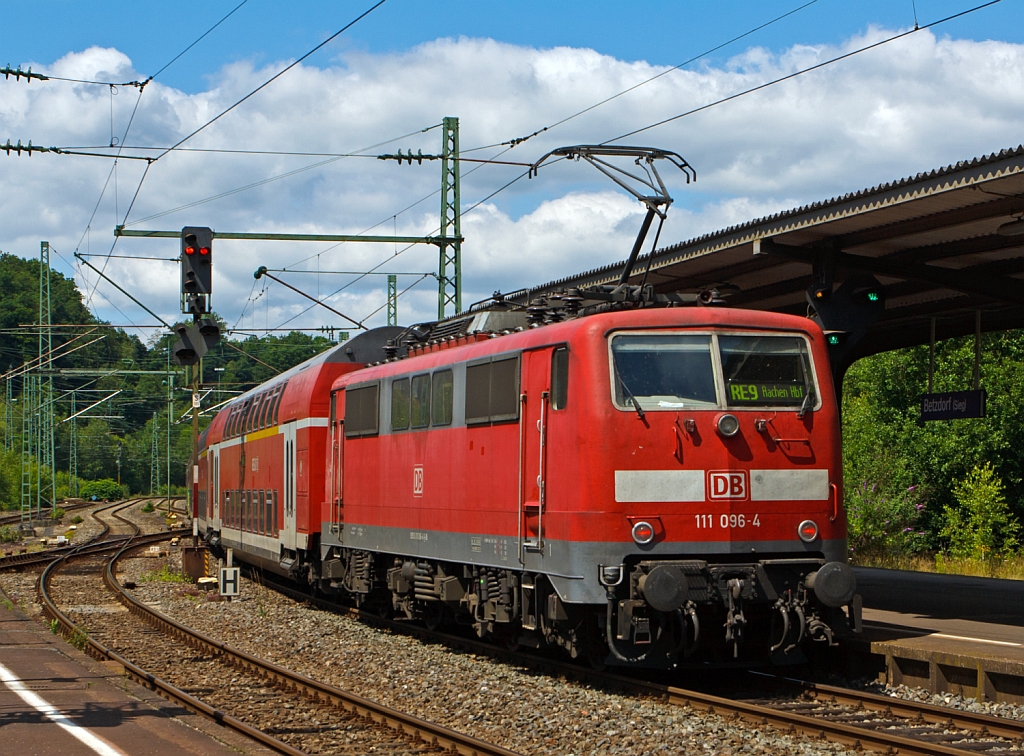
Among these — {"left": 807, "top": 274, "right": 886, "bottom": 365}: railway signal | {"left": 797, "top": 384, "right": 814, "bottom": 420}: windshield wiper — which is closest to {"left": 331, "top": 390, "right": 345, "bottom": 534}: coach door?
{"left": 807, "top": 274, "right": 886, "bottom": 365}: railway signal

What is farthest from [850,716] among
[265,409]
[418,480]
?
[265,409]

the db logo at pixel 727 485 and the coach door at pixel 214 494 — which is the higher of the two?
the db logo at pixel 727 485

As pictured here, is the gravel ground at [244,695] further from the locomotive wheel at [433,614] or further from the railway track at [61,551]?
the railway track at [61,551]

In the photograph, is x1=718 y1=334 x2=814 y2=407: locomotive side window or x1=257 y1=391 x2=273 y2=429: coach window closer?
x1=718 y1=334 x2=814 y2=407: locomotive side window

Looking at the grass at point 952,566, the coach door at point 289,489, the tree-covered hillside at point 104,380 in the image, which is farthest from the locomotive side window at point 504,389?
the tree-covered hillside at point 104,380

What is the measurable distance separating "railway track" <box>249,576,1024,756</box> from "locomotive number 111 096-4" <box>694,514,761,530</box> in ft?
4.66

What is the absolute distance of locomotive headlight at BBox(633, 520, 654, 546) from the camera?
10406mm

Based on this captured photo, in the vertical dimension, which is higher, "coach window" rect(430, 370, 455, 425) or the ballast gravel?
"coach window" rect(430, 370, 455, 425)

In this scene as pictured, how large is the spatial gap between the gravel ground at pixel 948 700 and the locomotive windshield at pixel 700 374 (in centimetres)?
267

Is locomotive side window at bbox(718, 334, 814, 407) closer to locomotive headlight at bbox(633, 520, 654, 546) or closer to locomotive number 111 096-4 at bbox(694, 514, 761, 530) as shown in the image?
locomotive number 111 096-4 at bbox(694, 514, 761, 530)

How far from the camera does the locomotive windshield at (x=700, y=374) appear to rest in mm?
10805

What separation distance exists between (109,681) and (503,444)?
4542 millimetres

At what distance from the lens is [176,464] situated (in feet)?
379

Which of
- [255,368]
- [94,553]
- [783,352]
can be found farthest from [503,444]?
[255,368]
